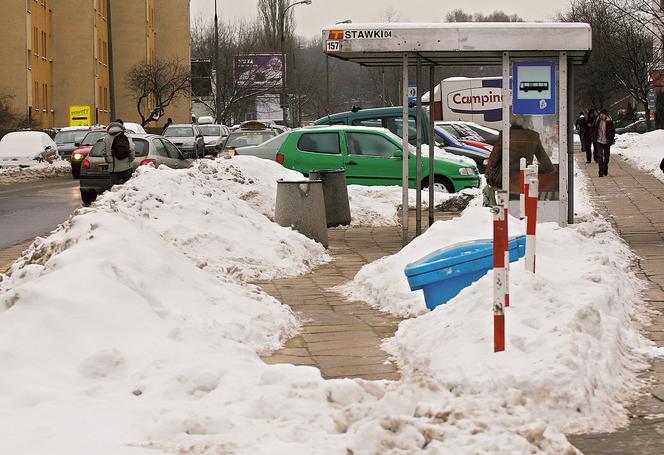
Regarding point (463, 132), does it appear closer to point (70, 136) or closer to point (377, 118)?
point (377, 118)

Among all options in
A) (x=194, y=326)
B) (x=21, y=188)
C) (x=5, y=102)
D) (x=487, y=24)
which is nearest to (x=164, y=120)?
(x=5, y=102)

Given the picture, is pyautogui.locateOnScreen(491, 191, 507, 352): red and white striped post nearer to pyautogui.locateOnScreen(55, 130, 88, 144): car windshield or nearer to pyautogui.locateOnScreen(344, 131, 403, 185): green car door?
pyautogui.locateOnScreen(344, 131, 403, 185): green car door

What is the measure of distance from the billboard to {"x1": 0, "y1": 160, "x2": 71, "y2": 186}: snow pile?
44033mm

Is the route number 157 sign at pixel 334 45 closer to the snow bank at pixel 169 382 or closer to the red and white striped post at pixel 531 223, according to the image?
the snow bank at pixel 169 382

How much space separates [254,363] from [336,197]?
11655 mm

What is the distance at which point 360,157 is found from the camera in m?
21.8

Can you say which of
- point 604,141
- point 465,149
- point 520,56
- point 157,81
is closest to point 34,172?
point 465,149

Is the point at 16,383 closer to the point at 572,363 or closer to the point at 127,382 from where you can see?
the point at 127,382

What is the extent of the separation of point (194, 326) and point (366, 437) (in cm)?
318

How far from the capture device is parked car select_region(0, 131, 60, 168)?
4069 cm

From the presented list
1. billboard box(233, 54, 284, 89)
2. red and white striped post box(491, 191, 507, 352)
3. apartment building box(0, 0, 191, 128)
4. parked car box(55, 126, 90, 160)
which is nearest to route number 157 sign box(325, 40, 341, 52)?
red and white striped post box(491, 191, 507, 352)

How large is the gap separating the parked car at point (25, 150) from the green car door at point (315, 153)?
20.2 m

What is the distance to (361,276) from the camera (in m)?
11.9

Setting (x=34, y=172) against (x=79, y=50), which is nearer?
(x=34, y=172)
